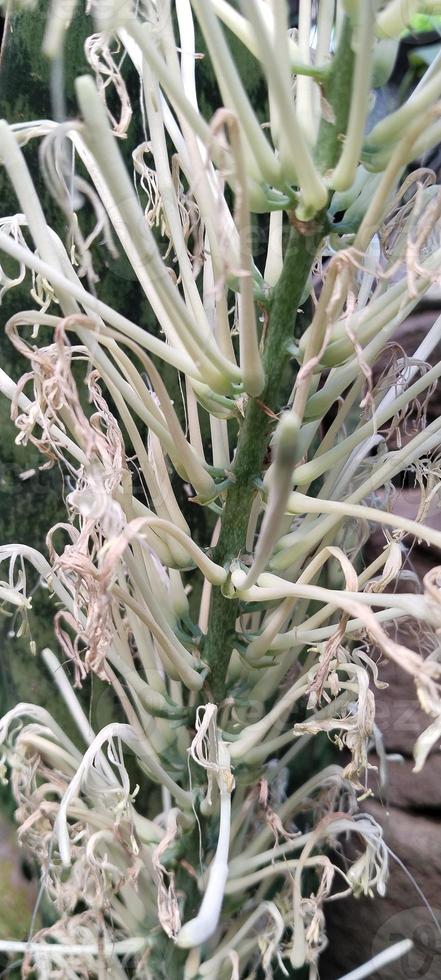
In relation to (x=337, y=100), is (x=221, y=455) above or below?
below

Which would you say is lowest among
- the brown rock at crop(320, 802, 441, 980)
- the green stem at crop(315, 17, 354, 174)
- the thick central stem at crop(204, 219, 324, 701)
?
the brown rock at crop(320, 802, 441, 980)

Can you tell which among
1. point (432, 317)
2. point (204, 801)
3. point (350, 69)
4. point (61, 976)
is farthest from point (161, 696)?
point (432, 317)

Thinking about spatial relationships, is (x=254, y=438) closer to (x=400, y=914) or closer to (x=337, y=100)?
(x=337, y=100)

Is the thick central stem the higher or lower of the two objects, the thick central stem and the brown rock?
the higher

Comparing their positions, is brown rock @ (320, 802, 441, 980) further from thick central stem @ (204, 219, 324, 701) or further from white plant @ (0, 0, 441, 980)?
thick central stem @ (204, 219, 324, 701)

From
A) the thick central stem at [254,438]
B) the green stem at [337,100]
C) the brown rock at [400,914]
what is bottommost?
the brown rock at [400,914]

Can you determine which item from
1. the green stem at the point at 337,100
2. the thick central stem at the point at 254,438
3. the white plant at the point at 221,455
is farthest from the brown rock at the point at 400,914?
the green stem at the point at 337,100

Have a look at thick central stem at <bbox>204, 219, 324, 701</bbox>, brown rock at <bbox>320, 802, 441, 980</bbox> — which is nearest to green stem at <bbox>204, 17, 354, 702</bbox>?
thick central stem at <bbox>204, 219, 324, 701</bbox>

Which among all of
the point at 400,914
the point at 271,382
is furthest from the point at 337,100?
the point at 400,914

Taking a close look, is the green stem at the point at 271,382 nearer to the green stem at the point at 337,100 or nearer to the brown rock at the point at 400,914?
the green stem at the point at 337,100

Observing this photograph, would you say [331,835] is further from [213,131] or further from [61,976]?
[213,131]
